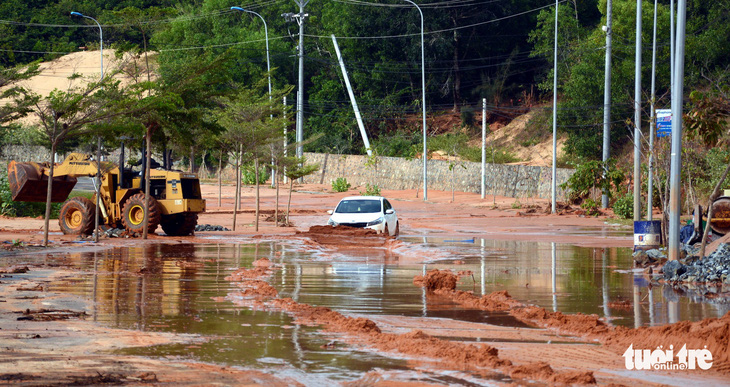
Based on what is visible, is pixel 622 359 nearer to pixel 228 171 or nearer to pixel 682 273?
pixel 682 273

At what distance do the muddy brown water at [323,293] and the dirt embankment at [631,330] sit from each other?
401 mm

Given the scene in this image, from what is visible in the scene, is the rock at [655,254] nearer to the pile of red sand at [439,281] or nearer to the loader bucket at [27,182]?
the pile of red sand at [439,281]

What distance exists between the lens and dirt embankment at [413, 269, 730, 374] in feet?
28.4

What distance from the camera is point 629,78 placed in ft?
168

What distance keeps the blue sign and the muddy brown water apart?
3.49 m

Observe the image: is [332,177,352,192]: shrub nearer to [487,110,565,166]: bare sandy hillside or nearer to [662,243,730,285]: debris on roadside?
[487,110,565,166]: bare sandy hillside

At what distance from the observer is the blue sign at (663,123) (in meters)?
22.3

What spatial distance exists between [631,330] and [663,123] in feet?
46.6

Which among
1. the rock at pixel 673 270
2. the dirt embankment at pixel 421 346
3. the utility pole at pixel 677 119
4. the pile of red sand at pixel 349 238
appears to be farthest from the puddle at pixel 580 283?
the dirt embankment at pixel 421 346

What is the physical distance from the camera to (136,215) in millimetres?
26469

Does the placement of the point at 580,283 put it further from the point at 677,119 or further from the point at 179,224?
the point at 179,224

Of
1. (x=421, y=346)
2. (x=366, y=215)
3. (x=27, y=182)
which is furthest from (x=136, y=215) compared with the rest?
(x=421, y=346)

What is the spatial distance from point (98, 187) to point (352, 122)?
4982 centimetres

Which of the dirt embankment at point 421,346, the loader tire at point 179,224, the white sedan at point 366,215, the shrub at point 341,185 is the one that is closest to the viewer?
the dirt embankment at point 421,346
